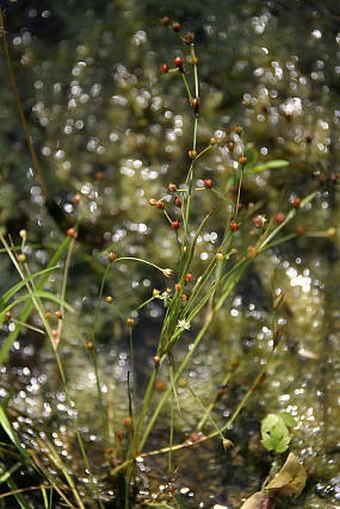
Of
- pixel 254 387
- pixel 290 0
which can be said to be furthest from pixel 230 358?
pixel 290 0

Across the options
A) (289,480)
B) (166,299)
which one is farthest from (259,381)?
(166,299)

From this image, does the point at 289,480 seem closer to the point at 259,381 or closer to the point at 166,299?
the point at 259,381

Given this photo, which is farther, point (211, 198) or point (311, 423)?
point (211, 198)

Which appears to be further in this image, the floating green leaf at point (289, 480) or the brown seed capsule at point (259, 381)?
the brown seed capsule at point (259, 381)

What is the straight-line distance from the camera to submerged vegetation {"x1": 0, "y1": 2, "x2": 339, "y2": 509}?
190 cm

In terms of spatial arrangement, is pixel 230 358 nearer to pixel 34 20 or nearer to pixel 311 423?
pixel 311 423

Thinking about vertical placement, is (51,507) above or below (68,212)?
below

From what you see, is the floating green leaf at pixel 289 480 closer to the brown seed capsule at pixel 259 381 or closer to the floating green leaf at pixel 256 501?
the floating green leaf at pixel 256 501

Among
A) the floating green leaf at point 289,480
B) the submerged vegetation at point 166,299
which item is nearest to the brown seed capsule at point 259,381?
the submerged vegetation at point 166,299

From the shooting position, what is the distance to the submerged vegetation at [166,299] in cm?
190

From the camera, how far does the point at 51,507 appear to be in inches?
71.7

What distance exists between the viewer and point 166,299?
1.75 meters

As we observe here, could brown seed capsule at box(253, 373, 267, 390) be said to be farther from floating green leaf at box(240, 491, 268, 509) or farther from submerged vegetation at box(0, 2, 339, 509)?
floating green leaf at box(240, 491, 268, 509)

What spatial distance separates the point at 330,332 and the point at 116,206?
2.47ft
